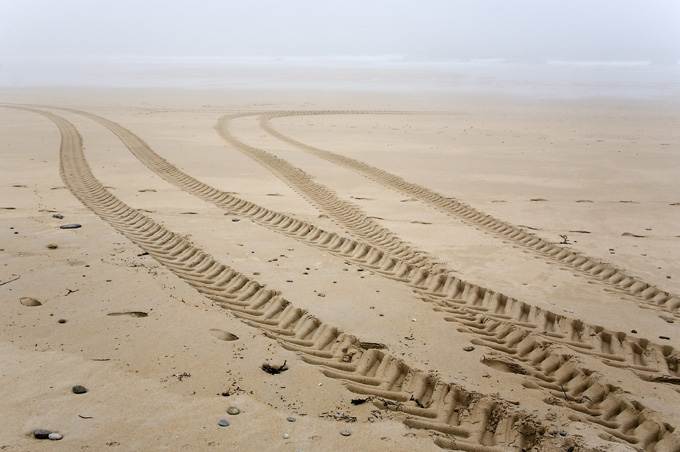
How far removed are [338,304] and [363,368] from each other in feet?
3.50

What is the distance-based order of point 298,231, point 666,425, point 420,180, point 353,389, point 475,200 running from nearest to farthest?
1. point 666,425
2. point 353,389
3. point 298,231
4. point 475,200
5. point 420,180

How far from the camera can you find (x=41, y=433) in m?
3.08

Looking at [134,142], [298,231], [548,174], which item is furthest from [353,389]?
[134,142]

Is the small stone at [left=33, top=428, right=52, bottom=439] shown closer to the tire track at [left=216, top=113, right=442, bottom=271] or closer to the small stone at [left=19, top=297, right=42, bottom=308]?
the small stone at [left=19, top=297, right=42, bottom=308]

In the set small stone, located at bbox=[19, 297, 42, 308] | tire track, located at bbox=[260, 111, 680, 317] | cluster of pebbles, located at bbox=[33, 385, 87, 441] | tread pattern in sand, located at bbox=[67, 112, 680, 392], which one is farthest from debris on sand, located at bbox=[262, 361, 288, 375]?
tire track, located at bbox=[260, 111, 680, 317]

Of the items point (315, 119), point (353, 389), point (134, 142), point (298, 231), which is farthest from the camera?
point (315, 119)

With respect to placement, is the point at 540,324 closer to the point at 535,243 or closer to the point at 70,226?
the point at 535,243

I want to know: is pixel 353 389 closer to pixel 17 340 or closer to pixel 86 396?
pixel 86 396

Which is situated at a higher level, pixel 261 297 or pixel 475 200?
pixel 475 200

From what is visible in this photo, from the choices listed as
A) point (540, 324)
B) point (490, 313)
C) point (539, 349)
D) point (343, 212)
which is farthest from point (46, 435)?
point (343, 212)

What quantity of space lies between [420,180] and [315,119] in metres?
9.91

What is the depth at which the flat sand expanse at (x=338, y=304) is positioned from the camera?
3375 millimetres

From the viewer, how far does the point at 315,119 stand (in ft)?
63.8

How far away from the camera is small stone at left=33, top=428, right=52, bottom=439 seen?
3.07m
